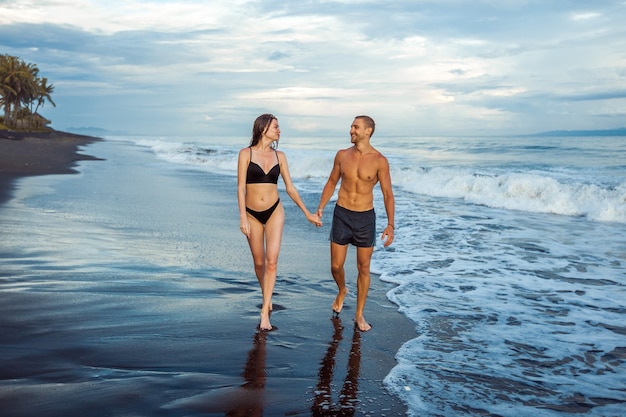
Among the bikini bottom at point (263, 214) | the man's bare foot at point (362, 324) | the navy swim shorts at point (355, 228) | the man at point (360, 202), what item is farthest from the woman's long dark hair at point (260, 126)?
the man's bare foot at point (362, 324)

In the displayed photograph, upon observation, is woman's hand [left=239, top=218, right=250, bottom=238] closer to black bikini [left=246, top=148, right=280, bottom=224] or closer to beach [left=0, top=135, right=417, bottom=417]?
black bikini [left=246, top=148, right=280, bottom=224]

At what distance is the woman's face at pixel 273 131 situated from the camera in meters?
5.67

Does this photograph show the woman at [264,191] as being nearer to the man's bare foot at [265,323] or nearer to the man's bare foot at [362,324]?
the man's bare foot at [265,323]

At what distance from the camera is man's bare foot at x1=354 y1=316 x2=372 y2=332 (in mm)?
5738

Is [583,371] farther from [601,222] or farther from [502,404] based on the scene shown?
[601,222]

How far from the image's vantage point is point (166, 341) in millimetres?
4914

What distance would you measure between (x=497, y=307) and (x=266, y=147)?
3.20m

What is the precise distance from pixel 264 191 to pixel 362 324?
1.60 meters

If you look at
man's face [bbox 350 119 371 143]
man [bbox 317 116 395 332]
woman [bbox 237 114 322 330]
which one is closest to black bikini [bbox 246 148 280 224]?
woman [bbox 237 114 322 330]

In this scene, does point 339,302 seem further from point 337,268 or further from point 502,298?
point 502,298

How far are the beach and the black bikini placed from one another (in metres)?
1.01

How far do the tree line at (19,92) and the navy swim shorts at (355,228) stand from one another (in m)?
77.9

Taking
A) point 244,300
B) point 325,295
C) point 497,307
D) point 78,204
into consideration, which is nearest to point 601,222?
point 497,307

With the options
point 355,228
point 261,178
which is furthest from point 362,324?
point 261,178
